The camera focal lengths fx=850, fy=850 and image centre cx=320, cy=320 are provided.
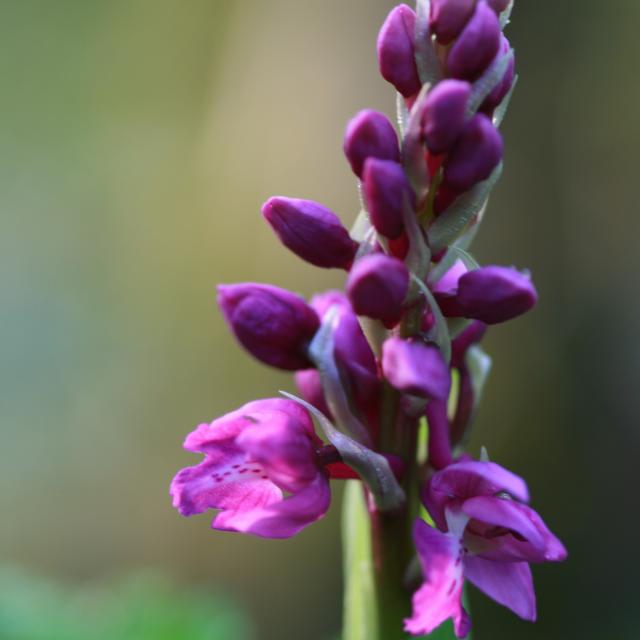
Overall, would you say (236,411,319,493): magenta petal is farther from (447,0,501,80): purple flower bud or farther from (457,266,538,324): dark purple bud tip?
(447,0,501,80): purple flower bud

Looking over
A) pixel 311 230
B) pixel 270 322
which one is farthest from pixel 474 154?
pixel 270 322

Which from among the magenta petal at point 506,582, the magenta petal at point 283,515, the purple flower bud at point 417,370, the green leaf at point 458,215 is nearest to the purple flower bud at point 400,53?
the green leaf at point 458,215

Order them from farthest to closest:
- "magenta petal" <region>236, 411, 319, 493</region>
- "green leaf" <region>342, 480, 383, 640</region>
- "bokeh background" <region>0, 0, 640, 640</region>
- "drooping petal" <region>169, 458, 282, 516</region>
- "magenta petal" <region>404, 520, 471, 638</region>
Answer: "bokeh background" <region>0, 0, 640, 640</region> → "green leaf" <region>342, 480, 383, 640</region> → "drooping petal" <region>169, 458, 282, 516</region> → "magenta petal" <region>236, 411, 319, 493</region> → "magenta petal" <region>404, 520, 471, 638</region>

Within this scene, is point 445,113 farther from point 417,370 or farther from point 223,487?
point 223,487

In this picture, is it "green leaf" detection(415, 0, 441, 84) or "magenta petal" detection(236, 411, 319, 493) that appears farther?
"green leaf" detection(415, 0, 441, 84)

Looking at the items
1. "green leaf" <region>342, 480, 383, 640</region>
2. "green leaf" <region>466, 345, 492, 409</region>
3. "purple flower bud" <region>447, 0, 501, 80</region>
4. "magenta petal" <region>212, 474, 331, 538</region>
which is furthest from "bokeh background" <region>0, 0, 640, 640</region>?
"purple flower bud" <region>447, 0, 501, 80</region>

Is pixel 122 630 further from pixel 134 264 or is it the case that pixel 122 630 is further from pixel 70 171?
pixel 70 171
